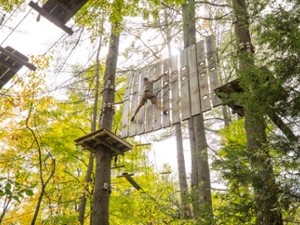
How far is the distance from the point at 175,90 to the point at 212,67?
92cm

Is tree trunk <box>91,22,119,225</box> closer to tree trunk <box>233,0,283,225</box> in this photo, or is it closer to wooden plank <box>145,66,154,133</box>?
wooden plank <box>145,66,154,133</box>

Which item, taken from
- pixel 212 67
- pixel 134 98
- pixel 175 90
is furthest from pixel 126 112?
pixel 212 67

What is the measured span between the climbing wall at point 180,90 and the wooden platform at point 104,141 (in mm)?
280

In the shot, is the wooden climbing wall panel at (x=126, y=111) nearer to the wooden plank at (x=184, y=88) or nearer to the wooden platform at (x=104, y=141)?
the wooden platform at (x=104, y=141)

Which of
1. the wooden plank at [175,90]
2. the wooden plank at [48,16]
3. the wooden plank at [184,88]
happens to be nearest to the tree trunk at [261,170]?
the wooden plank at [184,88]

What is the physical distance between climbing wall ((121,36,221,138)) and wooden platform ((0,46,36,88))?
242 cm

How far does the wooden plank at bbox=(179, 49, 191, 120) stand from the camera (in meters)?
5.14

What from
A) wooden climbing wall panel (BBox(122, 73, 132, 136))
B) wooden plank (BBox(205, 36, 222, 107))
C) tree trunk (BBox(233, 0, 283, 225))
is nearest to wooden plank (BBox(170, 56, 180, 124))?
wooden plank (BBox(205, 36, 222, 107))

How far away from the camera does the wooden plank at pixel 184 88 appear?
5.14m

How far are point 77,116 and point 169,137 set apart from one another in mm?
5703

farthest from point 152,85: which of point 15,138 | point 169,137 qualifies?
point 169,137

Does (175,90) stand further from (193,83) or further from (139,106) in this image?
(139,106)

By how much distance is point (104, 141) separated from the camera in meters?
5.88

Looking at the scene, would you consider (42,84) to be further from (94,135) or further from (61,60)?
(94,135)
